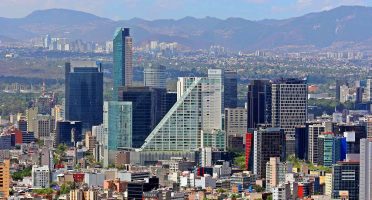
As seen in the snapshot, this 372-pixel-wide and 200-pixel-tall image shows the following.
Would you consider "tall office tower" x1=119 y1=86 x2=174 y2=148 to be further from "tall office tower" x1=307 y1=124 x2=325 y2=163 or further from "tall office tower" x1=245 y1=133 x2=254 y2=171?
"tall office tower" x1=307 y1=124 x2=325 y2=163

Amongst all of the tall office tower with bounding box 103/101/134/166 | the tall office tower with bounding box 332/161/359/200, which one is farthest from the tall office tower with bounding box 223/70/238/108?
the tall office tower with bounding box 332/161/359/200

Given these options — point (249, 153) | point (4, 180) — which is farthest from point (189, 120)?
point (4, 180)

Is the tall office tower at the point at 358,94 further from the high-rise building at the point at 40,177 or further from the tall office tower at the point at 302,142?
the high-rise building at the point at 40,177

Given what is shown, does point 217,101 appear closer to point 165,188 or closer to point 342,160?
point 342,160

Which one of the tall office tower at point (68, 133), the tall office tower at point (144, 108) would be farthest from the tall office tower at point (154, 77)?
the tall office tower at point (144, 108)

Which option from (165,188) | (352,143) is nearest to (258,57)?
(352,143)
